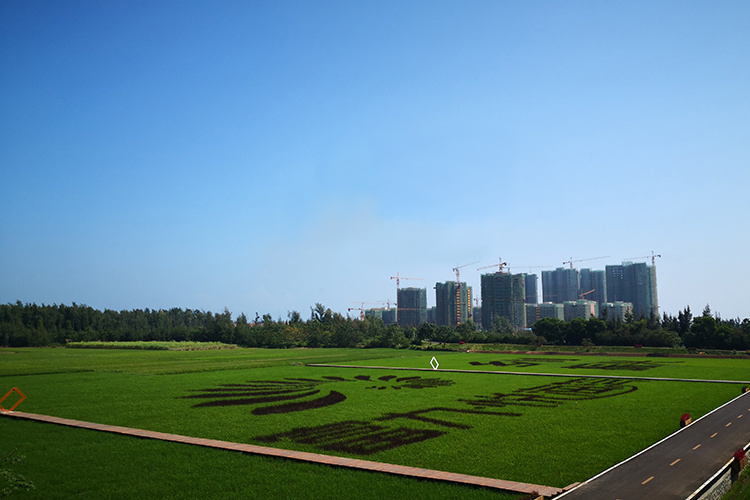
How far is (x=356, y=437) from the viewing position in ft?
77.0

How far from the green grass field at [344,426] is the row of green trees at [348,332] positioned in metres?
41.6

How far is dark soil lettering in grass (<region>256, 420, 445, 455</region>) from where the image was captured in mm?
21625

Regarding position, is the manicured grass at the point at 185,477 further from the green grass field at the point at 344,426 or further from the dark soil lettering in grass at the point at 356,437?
the dark soil lettering in grass at the point at 356,437

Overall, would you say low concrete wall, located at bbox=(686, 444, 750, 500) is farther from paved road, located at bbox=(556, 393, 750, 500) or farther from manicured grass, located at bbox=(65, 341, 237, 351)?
manicured grass, located at bbox=(65, 341, 237, 351)

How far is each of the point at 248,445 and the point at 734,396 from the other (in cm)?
3262

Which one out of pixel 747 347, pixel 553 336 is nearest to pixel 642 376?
pixel 747 347

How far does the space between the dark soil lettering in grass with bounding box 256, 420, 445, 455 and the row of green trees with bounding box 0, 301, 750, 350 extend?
77297mm

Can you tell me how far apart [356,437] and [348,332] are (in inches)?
3970

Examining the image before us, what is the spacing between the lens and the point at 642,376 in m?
49.6

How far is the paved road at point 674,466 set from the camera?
15.7 metres

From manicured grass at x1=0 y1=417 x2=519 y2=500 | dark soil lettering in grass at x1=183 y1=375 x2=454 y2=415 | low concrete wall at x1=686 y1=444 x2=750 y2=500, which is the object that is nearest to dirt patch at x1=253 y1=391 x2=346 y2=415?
dark soil lettering in grass at x1=183 y1=375 x2=454 y2=415

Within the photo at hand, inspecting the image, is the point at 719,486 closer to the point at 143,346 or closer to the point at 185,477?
the point at 185,477

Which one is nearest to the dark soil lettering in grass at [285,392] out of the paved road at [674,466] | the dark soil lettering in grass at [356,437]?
the dark soil lettering in grass at [356,437]

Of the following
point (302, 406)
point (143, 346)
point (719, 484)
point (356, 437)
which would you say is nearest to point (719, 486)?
point (719, 484)
